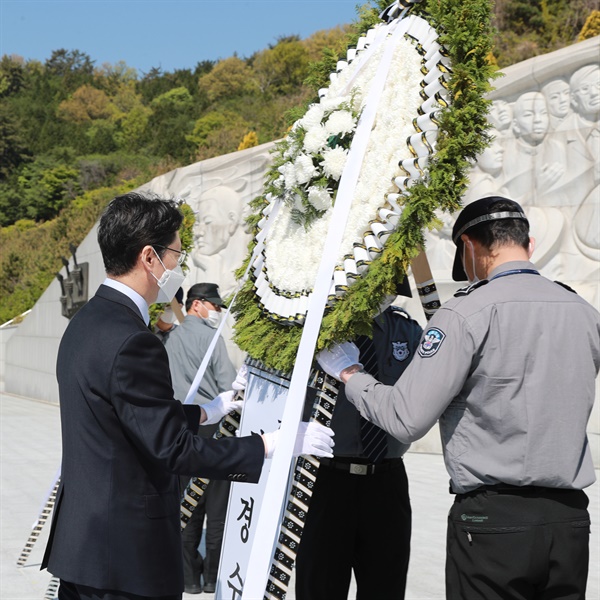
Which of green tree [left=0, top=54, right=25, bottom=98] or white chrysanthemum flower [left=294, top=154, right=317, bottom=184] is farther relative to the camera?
green tree [left=0, top=54, right=25, bottom=98]

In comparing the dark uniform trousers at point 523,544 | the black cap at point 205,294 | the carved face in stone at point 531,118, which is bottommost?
the dark uniform trousers at point 523,544

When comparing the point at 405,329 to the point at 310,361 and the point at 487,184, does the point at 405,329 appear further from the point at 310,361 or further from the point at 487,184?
the point at 487,184

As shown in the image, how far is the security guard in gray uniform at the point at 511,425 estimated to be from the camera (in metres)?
2.20

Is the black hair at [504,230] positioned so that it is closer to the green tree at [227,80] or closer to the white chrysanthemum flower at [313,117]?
the white chrysanthemum flower at [313,117]

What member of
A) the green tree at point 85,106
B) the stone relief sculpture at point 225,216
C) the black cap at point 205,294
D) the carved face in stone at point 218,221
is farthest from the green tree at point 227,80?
the black cap at point 205,294

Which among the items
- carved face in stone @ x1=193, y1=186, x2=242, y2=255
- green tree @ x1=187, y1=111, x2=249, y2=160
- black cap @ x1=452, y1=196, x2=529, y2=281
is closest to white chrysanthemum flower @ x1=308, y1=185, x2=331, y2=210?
black cap @ x1=452, y1=196, x2=529, y2=281

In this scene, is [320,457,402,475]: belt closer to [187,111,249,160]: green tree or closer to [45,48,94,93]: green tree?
[187,111,249,160]: green tree

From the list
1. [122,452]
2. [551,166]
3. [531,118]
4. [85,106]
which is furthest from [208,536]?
[85,106]

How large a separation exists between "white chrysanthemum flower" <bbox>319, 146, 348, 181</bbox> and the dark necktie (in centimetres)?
65

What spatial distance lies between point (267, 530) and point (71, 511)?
57 cm

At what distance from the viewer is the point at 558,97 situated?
10164 mm

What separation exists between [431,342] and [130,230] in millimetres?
895

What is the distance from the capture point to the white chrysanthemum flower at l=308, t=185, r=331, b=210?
2916 millimetres

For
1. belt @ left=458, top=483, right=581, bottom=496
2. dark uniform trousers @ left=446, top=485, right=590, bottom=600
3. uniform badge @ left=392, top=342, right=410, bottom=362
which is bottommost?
dark uniform trousers @ left=446, top=485, right=590, bottom=600
